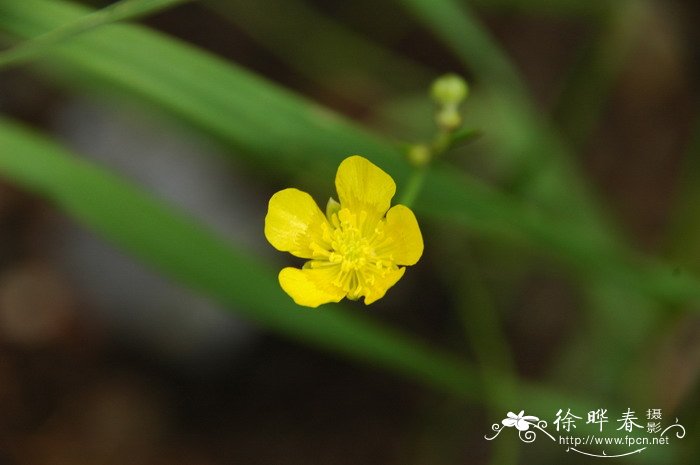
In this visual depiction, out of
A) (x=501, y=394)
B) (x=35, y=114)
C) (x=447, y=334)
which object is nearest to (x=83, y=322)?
(x=35, y=114)

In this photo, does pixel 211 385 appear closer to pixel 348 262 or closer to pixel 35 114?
pixel 35 114

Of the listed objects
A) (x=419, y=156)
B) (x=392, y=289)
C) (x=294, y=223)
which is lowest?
(x=294, y=223)

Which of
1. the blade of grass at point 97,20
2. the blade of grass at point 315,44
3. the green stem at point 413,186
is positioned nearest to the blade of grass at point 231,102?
the green stem at point 413,186

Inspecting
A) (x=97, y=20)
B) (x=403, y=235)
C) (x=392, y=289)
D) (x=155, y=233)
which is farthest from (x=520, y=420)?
(x=97, y=20)

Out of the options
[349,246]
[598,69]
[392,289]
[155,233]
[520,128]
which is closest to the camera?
[349,246]

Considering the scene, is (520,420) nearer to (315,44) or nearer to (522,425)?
(522,425)

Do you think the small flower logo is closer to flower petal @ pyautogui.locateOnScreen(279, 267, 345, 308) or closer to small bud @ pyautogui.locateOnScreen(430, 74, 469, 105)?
flower petal @ pyautogui.locateOnScreen(279, 267, 345, 308)
